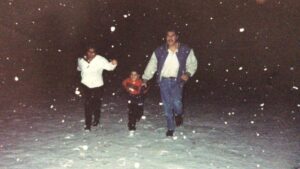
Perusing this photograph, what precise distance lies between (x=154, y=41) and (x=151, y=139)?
19.1m

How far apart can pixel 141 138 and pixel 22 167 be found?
250cm

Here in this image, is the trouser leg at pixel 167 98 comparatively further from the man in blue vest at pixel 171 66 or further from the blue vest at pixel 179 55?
the blue vest at pixel 179 55

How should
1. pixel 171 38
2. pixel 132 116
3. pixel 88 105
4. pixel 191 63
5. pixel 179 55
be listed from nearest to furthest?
pixel 171 38, pixel 179 55, pixel 191 63, pixel 88 105, pixel 132 116

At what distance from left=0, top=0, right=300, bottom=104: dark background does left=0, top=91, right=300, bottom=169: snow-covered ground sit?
84.2 inches

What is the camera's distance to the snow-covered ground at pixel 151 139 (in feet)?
24.2

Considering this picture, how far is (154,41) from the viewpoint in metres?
27.5

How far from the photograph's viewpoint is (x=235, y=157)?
25.1ft

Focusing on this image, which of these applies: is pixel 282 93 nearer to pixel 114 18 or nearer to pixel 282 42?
pixel 282 42

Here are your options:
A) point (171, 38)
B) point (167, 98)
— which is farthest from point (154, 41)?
point (171, 38)

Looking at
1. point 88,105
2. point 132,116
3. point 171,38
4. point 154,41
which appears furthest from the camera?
point 154,41

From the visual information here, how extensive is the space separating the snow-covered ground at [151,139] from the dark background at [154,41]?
2.14 meters

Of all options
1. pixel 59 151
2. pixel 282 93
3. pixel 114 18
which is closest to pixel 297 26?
pixel 114 18

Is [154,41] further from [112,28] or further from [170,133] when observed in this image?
[170,133]

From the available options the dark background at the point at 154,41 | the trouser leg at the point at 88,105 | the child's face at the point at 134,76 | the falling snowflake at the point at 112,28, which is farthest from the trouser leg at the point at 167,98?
the falling snowflake at the point at 112,28
